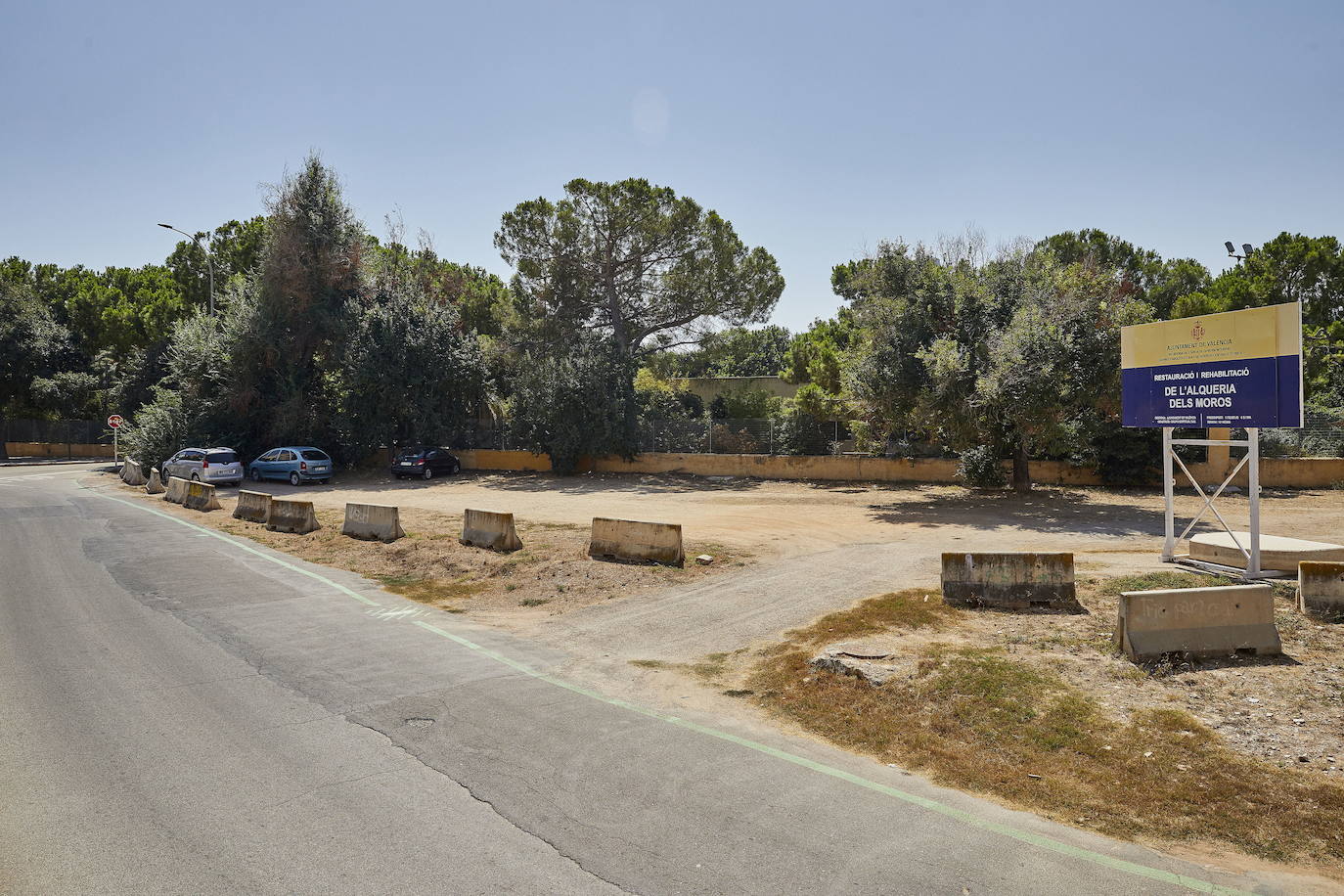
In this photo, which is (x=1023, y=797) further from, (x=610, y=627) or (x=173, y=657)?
(x=173, y=657)

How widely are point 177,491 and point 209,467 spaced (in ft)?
15.3

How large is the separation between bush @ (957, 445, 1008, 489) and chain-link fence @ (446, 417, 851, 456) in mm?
5051

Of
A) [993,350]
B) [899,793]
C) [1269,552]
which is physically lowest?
[899,793]

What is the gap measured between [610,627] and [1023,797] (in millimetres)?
5354

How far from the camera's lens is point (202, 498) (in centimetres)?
2214

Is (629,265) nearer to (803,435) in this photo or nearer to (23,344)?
(803,435)

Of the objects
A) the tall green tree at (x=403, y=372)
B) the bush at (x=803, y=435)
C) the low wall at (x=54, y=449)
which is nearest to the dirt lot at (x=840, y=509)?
the bush at (x=803, y=435)

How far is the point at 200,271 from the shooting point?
176 ft

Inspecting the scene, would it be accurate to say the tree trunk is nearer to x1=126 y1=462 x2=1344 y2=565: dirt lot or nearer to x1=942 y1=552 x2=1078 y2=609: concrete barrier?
x1=126 y1=462 x2=1344 y2=565: dirt lot

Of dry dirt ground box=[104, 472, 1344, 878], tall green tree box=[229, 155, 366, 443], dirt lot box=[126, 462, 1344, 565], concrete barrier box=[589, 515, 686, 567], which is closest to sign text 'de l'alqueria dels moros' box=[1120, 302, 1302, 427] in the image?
dry dirt ground box=[104, 472, 1344, 878]

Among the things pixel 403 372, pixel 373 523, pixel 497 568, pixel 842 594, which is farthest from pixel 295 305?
pixel 842 594

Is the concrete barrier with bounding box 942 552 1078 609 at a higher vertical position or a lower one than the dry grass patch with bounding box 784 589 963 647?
higher

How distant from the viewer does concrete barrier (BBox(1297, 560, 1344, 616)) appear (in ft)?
27.6

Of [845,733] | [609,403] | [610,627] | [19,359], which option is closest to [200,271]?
[19,359]
